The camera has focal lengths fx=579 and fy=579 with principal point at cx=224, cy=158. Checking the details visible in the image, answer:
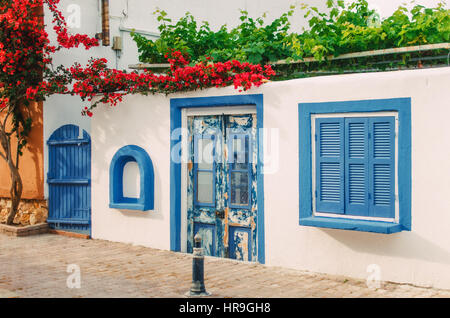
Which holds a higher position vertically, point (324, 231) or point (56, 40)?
point (56, 40)

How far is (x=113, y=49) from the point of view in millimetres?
13008

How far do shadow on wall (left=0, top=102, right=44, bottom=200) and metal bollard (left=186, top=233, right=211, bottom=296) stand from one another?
587 centimetres

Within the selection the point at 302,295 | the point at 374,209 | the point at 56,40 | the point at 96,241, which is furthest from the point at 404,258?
the point at 56,40

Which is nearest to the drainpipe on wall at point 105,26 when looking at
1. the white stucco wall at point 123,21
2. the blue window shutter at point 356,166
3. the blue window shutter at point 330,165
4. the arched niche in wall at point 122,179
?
the white stucco wall at point 123,21

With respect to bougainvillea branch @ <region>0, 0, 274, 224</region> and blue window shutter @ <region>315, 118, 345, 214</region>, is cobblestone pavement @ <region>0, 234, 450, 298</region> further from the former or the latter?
bougainvillea branch @ <region>0, 0, 274, 224</region>

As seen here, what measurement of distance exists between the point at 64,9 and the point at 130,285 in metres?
6.96

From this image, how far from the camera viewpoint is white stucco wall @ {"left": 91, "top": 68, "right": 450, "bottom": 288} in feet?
22.9

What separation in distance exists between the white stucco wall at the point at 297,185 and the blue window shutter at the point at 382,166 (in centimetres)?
27

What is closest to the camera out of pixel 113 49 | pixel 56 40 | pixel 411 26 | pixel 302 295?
pixel 302 295

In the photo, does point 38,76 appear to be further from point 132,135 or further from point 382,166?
point 382,166

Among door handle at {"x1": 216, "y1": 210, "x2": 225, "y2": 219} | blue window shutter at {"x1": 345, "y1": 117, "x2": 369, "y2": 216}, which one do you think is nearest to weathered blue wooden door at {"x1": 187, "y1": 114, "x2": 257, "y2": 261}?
door handle at {"x1": 216, "y1": 210, "x2": 225, "y2": 219}

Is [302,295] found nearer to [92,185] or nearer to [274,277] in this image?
[274,277]

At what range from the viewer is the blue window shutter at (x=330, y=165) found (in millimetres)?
7617

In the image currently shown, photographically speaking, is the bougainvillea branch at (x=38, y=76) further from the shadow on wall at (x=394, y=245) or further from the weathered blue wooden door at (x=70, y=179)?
the shadow on wall at (x=394, y=245)
